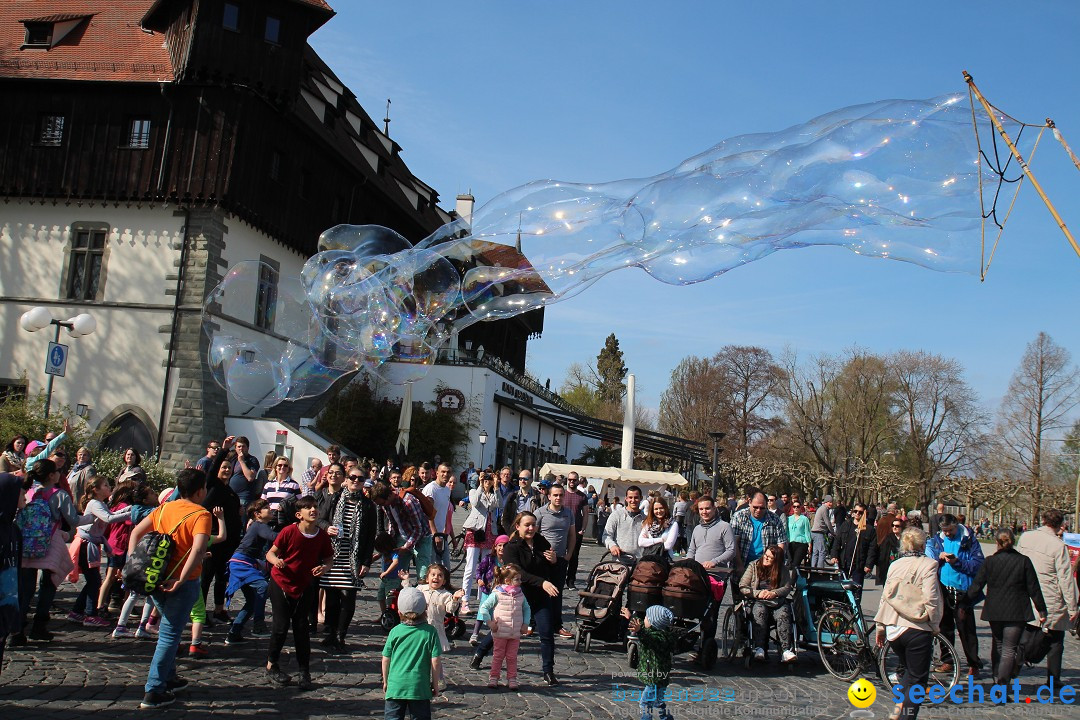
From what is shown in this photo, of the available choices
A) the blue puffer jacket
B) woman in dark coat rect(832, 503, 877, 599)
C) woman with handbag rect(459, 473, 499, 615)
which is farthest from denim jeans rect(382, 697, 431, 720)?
woman in dark coat rect(832, 503, 877, 599)

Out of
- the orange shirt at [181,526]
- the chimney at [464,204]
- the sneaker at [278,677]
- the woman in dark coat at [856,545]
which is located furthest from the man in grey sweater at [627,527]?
the chimney at [464,204]

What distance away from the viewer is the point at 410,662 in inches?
227

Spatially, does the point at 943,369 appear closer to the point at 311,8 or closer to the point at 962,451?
the point at 962,451

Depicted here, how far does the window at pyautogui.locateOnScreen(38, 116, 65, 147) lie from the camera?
27578 mm

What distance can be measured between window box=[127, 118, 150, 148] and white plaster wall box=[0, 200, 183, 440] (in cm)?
188

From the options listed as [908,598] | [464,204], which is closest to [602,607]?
[908,598]

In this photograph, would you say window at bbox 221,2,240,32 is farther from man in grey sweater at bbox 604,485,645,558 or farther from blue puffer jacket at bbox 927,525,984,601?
blue puffer jacket at bbox 927,525,984,601

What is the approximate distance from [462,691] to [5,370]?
25206 mm

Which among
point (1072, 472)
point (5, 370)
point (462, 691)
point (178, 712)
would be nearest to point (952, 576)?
point (462, 691)

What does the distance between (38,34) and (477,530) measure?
25.8m

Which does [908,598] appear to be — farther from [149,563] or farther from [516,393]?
[516,393]

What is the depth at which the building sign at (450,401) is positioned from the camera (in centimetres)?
3620

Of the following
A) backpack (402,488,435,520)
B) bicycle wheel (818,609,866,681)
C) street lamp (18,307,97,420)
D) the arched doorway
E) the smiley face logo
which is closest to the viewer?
the smiley face logo

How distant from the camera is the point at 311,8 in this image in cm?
2748
